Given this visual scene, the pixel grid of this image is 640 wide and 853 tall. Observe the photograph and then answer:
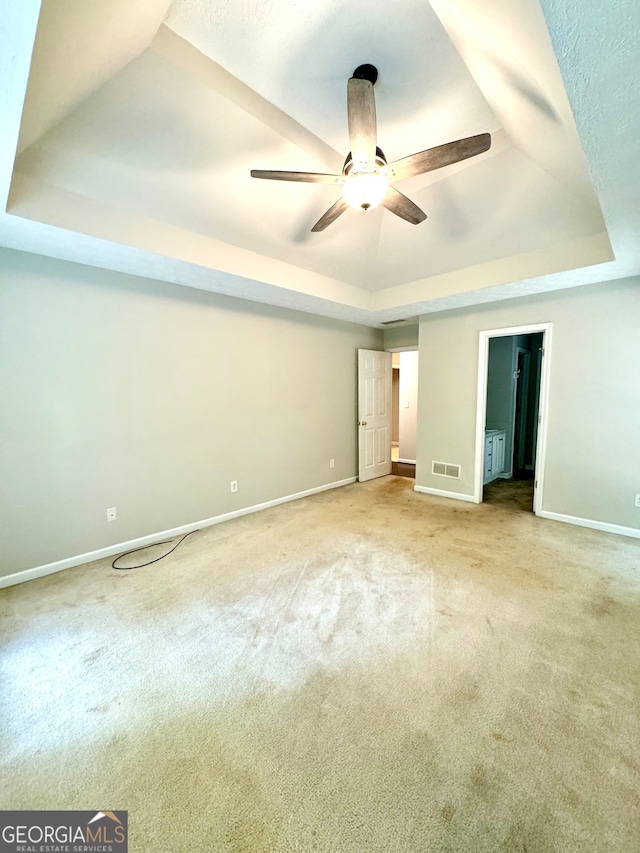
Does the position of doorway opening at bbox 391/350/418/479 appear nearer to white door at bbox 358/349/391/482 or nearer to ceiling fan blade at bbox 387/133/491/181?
white door at bbox 358/349/391/482

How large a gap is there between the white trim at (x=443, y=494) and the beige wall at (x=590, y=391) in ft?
2.78

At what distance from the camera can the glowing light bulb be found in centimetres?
183

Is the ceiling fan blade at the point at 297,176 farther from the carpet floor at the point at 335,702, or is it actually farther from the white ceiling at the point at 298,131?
the carpet floor at the point at 335,702

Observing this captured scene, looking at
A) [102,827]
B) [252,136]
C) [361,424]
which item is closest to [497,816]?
[102,827]

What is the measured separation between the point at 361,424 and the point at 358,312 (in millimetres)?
1661

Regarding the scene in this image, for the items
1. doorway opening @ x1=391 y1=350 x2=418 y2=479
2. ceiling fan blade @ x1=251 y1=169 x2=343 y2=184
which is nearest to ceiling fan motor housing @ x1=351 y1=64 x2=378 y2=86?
ceiling fan blade @ x1=251 y1=169 x2=343 y2=184

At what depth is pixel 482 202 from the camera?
2846 mm

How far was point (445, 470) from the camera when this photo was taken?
4.56 metres

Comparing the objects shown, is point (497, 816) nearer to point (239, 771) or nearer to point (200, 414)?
point (239, 771)

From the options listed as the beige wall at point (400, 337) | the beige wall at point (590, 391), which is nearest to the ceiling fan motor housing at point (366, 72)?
the beige wall at point (590, 391)

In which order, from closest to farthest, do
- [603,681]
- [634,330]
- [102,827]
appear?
[102,827]
[603,681]
[634,330]

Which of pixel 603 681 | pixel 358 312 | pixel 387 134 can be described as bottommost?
pixel 603 681

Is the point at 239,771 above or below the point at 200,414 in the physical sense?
below

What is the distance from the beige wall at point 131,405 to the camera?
2527mm
